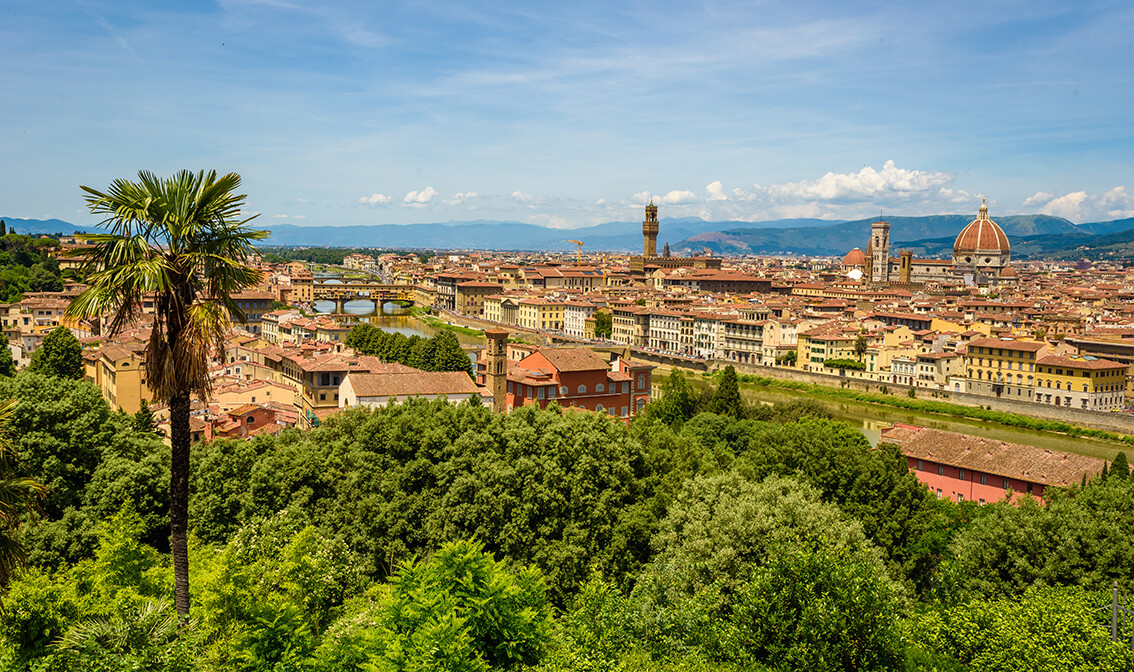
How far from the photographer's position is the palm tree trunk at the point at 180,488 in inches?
247

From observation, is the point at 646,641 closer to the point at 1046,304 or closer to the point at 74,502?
the point at 74,502

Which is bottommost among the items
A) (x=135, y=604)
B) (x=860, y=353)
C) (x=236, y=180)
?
(x=860, y=353)

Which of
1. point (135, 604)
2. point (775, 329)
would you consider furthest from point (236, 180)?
point (775, 329)

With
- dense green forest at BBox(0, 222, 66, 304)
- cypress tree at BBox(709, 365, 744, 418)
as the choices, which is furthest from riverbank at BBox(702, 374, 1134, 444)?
dense green forest at BBox(0, 222, 66, 304)

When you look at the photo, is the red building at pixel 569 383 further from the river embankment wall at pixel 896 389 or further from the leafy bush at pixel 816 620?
the river embankment wall at pixel 896 389

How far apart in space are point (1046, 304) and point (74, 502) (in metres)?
77.4

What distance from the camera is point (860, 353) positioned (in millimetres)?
50188

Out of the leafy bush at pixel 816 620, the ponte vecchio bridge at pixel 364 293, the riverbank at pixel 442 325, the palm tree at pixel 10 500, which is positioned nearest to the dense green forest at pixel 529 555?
the leafy bush at pixel 816 620

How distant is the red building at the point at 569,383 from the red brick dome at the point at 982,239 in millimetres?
105770

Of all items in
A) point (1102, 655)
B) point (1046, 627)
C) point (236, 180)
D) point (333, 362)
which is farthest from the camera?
point (333, 362)

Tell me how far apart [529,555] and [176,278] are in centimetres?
789

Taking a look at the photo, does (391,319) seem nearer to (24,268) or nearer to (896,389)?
(24,268)

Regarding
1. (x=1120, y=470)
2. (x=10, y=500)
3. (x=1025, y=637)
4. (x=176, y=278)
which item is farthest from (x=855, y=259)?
(x=10, y=500)

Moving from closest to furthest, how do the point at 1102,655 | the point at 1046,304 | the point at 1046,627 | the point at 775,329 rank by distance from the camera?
the point at 1102,655 < the point at 1046,627 < the point at 775,329 < the point at 1046,304
